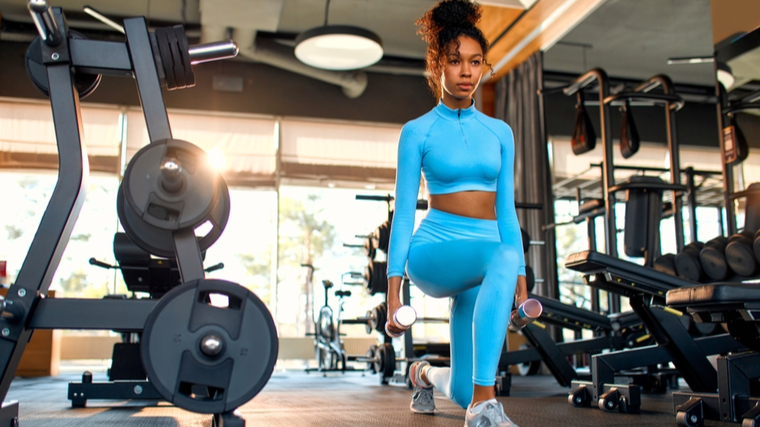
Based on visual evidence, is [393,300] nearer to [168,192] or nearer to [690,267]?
[168,192]

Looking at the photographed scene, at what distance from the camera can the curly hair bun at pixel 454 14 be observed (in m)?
1.75

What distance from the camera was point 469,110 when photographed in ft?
5.82

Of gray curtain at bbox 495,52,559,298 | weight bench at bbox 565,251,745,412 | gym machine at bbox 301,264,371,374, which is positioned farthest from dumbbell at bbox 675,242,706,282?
gym machine at bbox 301,264,371,374

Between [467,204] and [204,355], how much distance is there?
742 mm

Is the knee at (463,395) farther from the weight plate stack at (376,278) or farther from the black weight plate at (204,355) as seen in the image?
the weight plate stack at (376,278)

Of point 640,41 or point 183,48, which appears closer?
point 183,48

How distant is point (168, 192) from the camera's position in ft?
4.55

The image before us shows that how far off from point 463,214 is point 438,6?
0.58 metres

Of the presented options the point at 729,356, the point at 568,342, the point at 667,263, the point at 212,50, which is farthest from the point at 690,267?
the point at 212,50

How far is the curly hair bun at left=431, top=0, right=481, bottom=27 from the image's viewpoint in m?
1.75

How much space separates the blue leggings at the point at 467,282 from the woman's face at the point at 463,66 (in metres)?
0.33

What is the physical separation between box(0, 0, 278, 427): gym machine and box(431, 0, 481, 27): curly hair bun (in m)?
0.56

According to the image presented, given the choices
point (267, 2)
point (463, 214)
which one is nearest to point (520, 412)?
point (463, 214)

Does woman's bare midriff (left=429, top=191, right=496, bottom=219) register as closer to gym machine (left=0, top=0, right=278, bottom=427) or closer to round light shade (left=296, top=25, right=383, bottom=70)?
gym machine (left=0, top=0, right=278, bottom=427)
